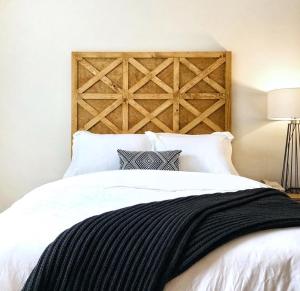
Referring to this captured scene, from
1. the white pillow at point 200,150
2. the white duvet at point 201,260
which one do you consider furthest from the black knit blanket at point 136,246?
the white pillow at point 200,150

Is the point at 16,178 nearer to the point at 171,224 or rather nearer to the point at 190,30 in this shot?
the point at 190,30

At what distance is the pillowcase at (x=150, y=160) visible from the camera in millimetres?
2156

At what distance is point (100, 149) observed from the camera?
7.84ft

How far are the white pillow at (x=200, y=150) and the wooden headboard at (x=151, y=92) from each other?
0.35 m

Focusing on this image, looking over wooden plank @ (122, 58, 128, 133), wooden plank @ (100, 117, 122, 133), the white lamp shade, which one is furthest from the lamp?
wooden plank @ (100, 117, 122, 133)

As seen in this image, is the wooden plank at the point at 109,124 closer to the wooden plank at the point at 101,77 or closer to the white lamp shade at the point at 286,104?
the wooden plank at the point at 101,77

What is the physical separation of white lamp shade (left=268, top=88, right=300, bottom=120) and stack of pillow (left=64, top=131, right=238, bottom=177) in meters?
0.50

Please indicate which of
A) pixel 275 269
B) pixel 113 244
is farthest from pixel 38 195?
pixel 275 269

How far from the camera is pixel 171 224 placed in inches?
40.4

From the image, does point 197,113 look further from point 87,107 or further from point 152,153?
point 87,107

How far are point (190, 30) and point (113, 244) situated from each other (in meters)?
2.41

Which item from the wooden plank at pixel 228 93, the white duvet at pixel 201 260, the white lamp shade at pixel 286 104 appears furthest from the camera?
the wooden plank at pixel 228 93

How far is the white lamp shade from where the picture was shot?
248 centimetres

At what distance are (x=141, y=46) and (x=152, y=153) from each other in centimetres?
119
